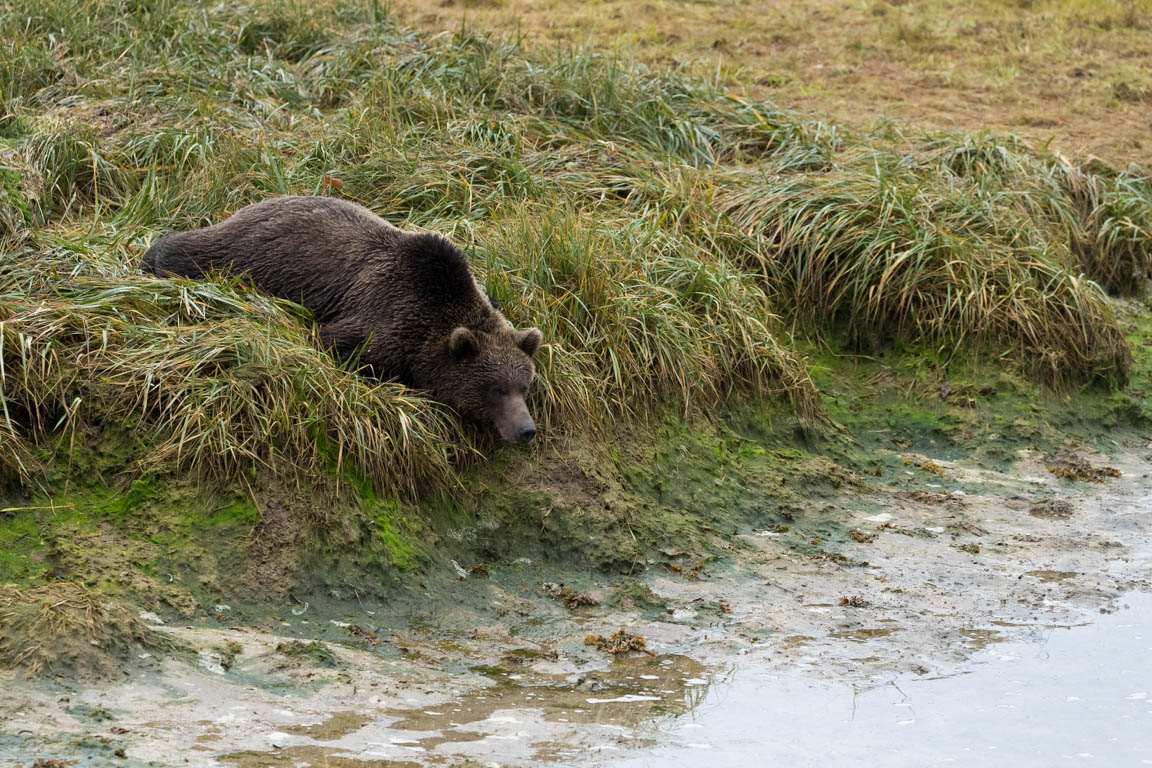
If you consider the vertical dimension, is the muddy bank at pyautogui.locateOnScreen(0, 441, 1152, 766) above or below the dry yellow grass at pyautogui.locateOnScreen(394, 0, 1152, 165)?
below

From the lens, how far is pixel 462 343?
6.36m

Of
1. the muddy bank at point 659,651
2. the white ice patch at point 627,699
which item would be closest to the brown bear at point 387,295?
the muddy bank at point 659,651

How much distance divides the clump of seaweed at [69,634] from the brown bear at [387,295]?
189 centimetres

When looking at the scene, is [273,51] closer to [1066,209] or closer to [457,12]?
[457,12]

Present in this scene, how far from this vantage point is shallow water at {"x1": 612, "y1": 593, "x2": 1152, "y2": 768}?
457 centimetres

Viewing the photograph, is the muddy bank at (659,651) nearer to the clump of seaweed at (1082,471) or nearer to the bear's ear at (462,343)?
the clump of seaweed at (1082,471)

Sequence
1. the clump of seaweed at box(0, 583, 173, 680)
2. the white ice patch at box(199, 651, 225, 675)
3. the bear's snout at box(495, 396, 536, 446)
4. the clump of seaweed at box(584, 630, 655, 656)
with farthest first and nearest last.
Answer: the bear's snout at box(495, 396, 536, 446), the clump of seaweed at box(584, 630, 655, 656), the white ice patch at box(199, 651, 225, 675), the clump of seaweed at box(0, 583, 173, 680)

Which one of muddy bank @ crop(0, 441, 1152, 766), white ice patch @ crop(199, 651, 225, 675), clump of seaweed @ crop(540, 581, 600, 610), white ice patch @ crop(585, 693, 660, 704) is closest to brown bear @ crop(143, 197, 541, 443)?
clump of seaweed @ crop(540, 581, 600, 610)

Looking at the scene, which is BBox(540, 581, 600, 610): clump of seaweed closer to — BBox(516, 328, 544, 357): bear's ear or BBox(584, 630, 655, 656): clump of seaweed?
BBox(584, 630, 655, 656): clump of seaweed

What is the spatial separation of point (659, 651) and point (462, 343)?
1.77 meters

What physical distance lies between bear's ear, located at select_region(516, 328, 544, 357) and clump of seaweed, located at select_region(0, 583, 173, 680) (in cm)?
227

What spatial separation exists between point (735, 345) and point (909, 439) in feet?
4.28

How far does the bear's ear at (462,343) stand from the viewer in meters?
6.32

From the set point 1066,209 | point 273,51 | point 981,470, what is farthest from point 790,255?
point 273,51
